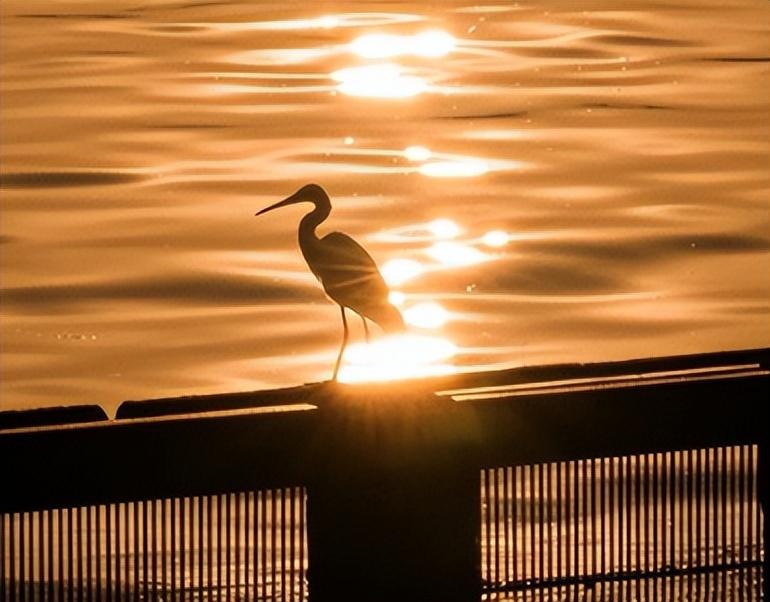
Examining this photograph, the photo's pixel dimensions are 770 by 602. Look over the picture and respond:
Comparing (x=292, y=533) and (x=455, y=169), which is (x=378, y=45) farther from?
(x=292, y=533)

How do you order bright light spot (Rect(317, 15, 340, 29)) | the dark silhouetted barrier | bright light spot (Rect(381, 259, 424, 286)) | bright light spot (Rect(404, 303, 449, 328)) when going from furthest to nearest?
bright light spot (Rect(317, 15, 340, 29)), bright light spot (Rect(381, 259, 424, 286)), bright light spot (Rect(404, 303, 449, 328)), the dark silhouetted barrier

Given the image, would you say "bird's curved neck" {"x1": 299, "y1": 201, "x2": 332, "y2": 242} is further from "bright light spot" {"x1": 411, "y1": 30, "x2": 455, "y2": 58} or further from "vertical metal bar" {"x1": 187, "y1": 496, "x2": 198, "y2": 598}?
"bright light spot" {"x1": 411, "y1": 30, "x2": 455, "y2": 58}

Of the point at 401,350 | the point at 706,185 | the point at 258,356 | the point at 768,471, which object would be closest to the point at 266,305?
the point at 258,356

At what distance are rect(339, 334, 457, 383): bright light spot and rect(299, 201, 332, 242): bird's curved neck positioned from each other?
51 centimetres

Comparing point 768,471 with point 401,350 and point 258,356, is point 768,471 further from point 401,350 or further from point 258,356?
point 258,356

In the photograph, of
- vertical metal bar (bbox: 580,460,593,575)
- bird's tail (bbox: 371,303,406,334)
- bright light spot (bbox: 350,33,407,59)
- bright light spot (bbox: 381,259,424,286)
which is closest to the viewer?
vertical metal bar (bbox: 580,460,593,575)

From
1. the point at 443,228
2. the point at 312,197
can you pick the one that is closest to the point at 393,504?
the point at 312,197

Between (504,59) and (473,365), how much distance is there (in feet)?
28.2

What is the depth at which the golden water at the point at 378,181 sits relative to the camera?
10641 mm

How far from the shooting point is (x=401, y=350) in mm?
9242

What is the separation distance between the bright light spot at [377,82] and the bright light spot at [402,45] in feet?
1.63

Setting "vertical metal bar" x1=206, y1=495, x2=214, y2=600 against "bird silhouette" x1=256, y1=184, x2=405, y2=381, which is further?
"bird silhouette" x1=256, y1=184, x2=405, y2=381

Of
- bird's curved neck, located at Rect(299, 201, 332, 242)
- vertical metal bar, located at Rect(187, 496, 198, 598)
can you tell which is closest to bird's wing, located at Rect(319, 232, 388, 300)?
bird's curved neck, located at Rect(299, 201, 332, 242)

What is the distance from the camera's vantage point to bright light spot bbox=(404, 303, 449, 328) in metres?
11.0
